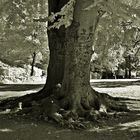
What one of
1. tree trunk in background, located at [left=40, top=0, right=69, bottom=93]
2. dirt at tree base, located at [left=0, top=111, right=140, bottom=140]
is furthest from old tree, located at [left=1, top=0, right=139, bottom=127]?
tree trunk in background, located at [left=40, top=0, right=69, bottom=93]

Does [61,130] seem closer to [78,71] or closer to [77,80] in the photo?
[77,80]

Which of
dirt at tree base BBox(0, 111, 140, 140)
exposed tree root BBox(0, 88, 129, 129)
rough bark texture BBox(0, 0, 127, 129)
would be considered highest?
rough bark texture BBox(0, 0, 127, 129)

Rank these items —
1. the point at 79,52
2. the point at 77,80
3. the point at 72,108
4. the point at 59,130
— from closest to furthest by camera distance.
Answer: the point at 59,130, the point at 72,108, the point at 79,52, the point at 77,80

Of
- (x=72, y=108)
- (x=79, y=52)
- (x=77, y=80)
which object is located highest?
(x=79, y=52)

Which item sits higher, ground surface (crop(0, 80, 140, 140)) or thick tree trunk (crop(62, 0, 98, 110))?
thick tree trunk (crop(62, 0, 98, 110))

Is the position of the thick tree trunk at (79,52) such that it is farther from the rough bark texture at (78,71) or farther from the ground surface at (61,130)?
the ground surface at (61,130)

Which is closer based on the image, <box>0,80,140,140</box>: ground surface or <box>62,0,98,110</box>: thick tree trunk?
<box>0,80,140,140</box>: ground surface

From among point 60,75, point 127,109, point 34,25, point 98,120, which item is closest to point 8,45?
point 34,25

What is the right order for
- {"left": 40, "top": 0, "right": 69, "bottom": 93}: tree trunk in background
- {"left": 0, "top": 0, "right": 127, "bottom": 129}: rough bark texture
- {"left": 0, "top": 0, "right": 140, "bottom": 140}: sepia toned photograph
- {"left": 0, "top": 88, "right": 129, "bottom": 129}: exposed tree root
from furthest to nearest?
{"left": 40, "top": 0, "right": 69, "bottom": 93}: tree trunk in background, {"left": 0, "top": 0, "right": 127, "bottom": 129}: rough bark texture, {"left": 0, "top": 88, "right": 129, "bottom": 129}: exposed tree root, {"left": 0, "top": 0, "right": 140, "bottom": 140}: sepia toned photograph

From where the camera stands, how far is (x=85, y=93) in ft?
45.2

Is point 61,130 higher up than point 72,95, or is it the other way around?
point 72,95

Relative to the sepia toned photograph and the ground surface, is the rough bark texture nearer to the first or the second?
the sepia toned photograph

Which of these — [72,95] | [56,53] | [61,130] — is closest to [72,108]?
[72,95]

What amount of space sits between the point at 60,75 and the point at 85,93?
2.85m
